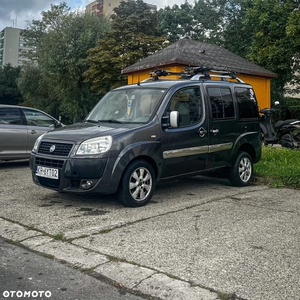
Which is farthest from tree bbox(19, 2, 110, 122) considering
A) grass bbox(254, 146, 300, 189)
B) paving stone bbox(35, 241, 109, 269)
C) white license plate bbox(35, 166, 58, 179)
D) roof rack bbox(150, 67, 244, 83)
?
paving stone bbox(35, 241, 109, 269)

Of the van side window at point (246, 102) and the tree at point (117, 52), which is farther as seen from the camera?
the tree at point (117, 52)

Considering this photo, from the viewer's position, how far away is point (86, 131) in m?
6.38

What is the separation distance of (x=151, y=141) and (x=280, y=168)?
3.88 meters

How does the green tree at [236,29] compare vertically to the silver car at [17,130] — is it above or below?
above

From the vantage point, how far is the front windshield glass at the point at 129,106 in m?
6.82

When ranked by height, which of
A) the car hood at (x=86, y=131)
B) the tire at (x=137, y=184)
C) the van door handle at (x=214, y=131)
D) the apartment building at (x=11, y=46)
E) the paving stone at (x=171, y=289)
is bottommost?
the paving stone at (x=171, y=289)

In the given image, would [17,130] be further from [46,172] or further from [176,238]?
[176,238]

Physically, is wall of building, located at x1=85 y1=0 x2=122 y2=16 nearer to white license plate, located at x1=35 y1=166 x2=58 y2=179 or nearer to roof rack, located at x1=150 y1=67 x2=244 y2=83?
roof rack, located at x1=150 y1=67 x2=244 y2=83

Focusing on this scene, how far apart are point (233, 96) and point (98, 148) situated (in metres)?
3.17

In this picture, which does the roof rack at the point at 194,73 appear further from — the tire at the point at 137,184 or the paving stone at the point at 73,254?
the paving stone at the point at 73,254

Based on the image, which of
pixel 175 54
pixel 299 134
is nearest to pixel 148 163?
pixel 299 134

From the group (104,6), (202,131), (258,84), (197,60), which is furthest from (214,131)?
(104,6)

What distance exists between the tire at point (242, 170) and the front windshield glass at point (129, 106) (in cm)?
217

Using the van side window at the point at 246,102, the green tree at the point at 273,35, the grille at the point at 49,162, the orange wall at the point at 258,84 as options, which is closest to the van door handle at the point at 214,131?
the van side window at the point at 246,102
